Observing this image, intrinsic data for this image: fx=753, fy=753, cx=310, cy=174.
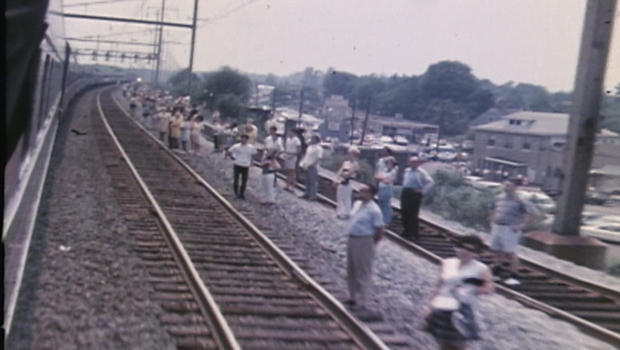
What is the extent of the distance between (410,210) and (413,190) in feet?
1.20

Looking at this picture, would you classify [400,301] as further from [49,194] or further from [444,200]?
[444,200]

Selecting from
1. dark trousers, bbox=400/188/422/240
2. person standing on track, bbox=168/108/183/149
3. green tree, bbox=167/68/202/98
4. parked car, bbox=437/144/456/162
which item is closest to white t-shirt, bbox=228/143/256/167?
dark trousers, bbox=400/188/422/240

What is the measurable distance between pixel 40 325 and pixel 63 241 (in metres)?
3.63

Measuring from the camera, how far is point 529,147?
99.7 ft

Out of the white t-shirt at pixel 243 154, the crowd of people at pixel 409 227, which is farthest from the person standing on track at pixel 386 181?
the white t-shirt at pixel 243 154

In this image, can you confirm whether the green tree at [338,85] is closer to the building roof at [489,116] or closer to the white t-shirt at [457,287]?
the building roof at [489,116]

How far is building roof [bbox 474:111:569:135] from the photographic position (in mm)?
29953

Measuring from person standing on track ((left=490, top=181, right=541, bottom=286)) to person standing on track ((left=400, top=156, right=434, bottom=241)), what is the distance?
2405mm

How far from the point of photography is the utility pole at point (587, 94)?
12062 mm

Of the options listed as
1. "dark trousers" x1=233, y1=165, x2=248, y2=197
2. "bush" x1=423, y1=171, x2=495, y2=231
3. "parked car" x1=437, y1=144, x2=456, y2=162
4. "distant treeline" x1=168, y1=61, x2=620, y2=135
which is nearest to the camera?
"dark trousers" x1=233, y1=165, x2=248, y2=197

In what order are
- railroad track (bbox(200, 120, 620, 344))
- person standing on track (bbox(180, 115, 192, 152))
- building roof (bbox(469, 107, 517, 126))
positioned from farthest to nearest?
building roof (bbox(469, 107, 517, 126))
person standing on track (bbox(180, 115, 192, 152))
railroad track (bbox(200, 120, 620, 344))

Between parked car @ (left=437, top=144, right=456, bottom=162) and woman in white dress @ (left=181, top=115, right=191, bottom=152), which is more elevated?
woman in white dress @ (left=181, top=115, right=191, bottom=152)

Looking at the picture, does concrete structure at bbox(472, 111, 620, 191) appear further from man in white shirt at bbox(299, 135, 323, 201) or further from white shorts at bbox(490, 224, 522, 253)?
white shorts at bbox(490, 224, 522, 253)

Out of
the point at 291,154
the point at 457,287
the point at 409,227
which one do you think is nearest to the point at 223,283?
the point at 457,287
